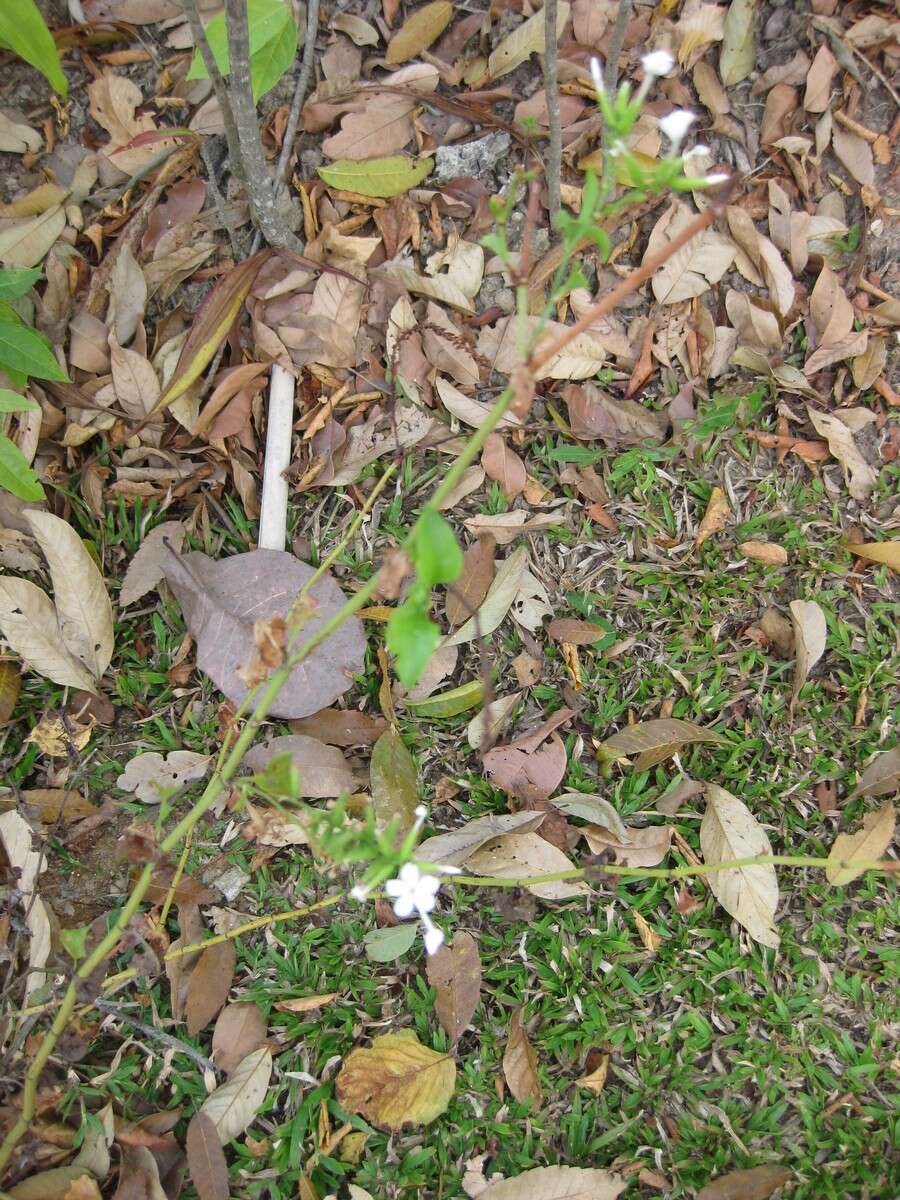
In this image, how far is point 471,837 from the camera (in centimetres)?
195

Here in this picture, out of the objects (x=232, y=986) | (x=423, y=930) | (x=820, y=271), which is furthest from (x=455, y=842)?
(x=820, y=271)

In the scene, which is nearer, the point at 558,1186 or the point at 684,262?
the point at 558,1186

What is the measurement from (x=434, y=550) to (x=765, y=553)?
54.4 inches

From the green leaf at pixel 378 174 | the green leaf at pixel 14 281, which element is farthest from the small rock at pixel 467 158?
the green leaf at pixel 14 281

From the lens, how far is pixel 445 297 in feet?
7.39

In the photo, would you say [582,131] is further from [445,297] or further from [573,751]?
[573,751]

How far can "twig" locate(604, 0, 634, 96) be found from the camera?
1994 millimetres

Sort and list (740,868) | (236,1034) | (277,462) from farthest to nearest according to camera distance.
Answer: (277,462) → (740,868) → (236,1034)

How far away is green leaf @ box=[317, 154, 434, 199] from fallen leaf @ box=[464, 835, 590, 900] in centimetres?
163

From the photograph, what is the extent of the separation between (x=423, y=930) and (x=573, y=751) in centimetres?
52

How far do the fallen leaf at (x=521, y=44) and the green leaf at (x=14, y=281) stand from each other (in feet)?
4.23

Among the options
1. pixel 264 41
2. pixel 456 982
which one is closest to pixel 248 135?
pixel 264 41

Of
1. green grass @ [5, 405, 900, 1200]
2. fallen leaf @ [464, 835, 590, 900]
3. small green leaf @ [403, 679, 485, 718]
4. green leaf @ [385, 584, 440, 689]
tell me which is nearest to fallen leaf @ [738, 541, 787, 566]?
green grass @ [5, 405, 900, 1200]

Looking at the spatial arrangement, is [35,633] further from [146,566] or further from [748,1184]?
[748,1184]
